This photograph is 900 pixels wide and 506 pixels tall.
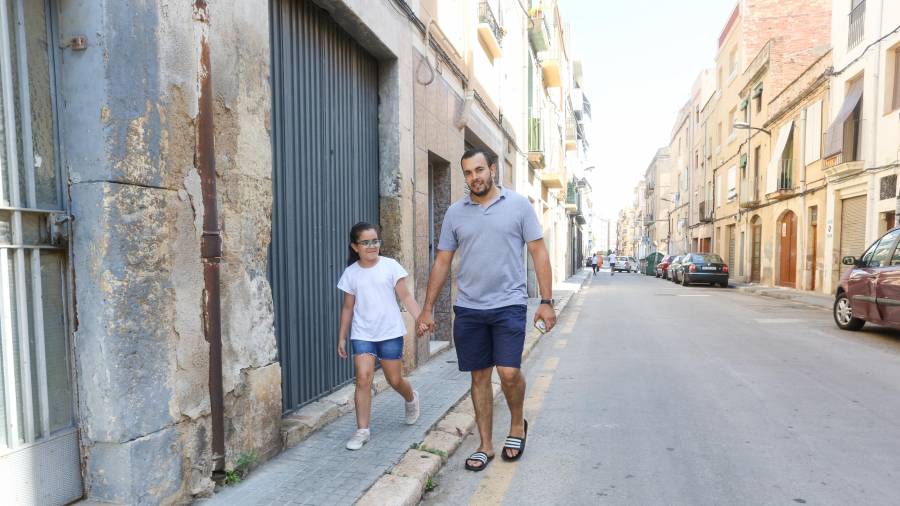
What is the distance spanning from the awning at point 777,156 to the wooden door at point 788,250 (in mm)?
1330

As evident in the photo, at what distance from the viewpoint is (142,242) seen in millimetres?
2363

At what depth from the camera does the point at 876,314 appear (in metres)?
7.77

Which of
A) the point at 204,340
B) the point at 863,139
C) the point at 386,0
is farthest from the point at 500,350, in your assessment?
the point at 863,139

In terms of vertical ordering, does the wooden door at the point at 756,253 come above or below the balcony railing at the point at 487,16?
below

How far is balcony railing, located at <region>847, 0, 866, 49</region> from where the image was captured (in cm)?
1505

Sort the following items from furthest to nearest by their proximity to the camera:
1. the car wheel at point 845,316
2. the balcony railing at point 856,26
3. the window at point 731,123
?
the window at point 731,123 < the balcony railing at point 856,26 < the car wheel at point 845,316

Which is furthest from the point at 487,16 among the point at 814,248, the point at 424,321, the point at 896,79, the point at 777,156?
the point at 777,156

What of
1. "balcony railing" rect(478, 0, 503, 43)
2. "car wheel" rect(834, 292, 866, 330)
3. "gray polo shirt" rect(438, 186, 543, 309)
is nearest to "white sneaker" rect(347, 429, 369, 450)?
"gray polo shirt" rect(438, 186, 543, 309)

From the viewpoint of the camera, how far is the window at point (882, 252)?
7.80 meters

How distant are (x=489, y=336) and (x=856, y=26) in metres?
18.3

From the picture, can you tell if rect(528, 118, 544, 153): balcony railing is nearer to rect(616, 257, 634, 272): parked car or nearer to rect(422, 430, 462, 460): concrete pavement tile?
rect(422, 430, 462, 460): concrete pavement tile

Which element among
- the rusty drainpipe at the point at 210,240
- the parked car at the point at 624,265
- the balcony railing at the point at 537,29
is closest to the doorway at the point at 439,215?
the rusty drainpipe at the point at 210,240

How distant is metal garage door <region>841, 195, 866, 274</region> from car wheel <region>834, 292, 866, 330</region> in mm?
7204

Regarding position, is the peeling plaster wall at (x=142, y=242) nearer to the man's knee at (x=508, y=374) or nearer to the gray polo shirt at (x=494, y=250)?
the gray polo shirt at (x=494, y=250)
